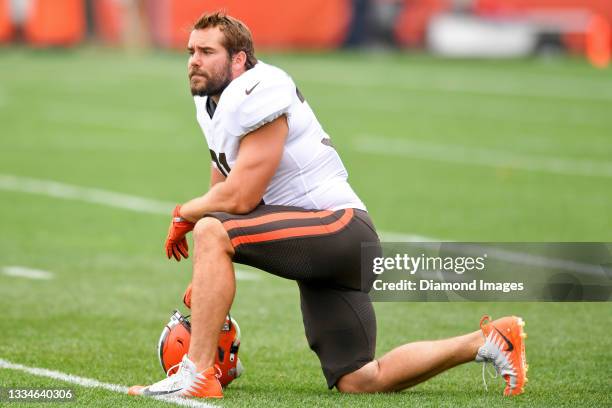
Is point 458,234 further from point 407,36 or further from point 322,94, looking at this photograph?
point 407,36

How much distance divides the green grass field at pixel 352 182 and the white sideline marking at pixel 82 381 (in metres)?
0.07

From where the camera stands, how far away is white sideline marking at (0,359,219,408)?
5.31 metres

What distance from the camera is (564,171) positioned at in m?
14.6

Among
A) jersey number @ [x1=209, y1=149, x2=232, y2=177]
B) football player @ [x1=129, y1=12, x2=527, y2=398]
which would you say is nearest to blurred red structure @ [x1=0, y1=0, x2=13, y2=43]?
jersey number @ [x1=209, y1=149, x2=232, y2=177]

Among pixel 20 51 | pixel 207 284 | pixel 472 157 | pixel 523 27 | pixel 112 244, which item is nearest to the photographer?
pixel 207 284

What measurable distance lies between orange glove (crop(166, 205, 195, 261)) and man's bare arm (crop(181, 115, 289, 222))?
0.13 metres

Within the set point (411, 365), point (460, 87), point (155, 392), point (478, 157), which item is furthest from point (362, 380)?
point (460, 87)

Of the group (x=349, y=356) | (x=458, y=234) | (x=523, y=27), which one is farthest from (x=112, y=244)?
(x=523, y=27)

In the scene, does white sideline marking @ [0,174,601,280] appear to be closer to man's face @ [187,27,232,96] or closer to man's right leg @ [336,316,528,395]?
man's right leg @ [336,316,528,395]

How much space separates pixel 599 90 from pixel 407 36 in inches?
472

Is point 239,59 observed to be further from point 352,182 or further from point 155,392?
point 352,182

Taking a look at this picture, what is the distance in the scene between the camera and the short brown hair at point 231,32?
5656mm

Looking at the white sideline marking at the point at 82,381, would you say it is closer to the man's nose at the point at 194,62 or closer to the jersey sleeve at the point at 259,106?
the jersey sleeve at the point at 259,106

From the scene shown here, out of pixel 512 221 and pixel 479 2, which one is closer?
pixel 512 221
